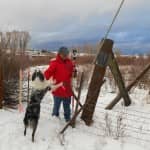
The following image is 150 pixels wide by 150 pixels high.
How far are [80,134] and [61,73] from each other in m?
1.40

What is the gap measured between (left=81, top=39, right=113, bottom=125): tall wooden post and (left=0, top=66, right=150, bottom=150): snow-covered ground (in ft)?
0.94

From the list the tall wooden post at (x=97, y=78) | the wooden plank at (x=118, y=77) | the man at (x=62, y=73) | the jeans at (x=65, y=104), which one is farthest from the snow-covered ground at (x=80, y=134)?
the wooden plank at (x=118, y=77)

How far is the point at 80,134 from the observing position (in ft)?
25.8

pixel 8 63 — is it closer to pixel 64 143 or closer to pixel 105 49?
pixel 105 49

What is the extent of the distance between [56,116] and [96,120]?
995 mm

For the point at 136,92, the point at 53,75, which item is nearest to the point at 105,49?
the point at 53,75

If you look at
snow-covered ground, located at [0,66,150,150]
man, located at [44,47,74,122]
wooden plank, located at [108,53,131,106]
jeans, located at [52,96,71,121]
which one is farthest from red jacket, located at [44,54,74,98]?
wooden plank, located at [108,53,131,106]

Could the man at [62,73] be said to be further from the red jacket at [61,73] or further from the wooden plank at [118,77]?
the wooden plank at [118,77]

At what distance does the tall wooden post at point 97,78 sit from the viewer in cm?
855

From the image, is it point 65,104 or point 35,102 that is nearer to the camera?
point 35,102

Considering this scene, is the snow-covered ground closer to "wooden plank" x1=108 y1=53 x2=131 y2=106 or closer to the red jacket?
the red jacket

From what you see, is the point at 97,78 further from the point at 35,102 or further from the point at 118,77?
the point at 118,77

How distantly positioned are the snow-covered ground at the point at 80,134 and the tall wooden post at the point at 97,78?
0.94 ft

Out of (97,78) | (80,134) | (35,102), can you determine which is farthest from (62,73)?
(80,134)
